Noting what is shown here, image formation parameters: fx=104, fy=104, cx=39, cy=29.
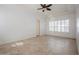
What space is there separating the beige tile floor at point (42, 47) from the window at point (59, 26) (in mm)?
160

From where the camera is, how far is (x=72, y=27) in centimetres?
180

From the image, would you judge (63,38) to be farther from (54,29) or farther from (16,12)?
(16,12)

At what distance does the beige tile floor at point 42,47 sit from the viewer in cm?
179

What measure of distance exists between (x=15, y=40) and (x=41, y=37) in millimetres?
463

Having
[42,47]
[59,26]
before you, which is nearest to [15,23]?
[42,47]

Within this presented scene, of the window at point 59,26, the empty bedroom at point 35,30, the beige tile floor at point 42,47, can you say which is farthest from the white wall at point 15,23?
the window at point 59,26

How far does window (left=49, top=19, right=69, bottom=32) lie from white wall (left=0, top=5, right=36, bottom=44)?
1.08 ft

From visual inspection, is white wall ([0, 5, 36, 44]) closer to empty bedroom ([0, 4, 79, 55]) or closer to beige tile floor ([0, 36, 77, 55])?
empty bedroom ([0, 4, 79, 55])

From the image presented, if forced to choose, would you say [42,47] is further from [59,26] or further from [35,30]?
[59,26]

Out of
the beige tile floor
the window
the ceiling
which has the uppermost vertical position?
the ceiling

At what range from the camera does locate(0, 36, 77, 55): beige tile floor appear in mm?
1785

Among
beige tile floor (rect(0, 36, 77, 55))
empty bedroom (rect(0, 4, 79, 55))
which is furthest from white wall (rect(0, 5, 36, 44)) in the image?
beige tile floor (rect(0, 36, 77, 55))

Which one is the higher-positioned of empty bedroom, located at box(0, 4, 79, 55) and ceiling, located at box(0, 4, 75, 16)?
ceiling, located at box(0, 4, 75, 16)
